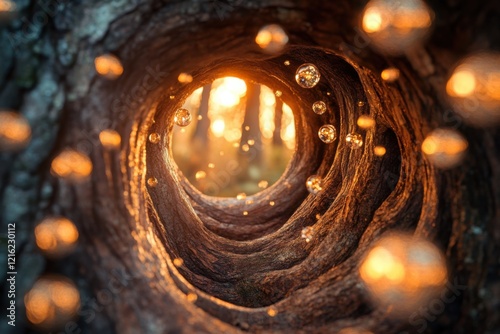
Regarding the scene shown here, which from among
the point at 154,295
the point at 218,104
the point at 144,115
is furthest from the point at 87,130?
the point at 218,104

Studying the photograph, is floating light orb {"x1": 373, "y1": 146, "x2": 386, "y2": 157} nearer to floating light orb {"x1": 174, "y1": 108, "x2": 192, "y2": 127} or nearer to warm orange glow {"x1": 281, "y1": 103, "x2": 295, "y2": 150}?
floating light orb {"x1": 174, "y1": 108, "x2": 192, "y2": 127}

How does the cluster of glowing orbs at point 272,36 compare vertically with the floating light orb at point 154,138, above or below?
below

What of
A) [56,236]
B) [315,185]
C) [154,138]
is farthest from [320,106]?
[56,236]

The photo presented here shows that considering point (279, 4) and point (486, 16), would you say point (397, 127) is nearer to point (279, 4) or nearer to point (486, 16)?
point (486, 16)

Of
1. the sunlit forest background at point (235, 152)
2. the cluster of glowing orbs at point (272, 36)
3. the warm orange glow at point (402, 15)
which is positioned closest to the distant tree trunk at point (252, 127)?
the sunlit forest background at point (235, 152)

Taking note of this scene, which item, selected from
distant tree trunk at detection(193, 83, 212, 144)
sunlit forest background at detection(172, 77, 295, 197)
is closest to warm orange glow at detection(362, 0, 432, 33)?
sunlit forest background at detection(172, 77, 295, 197)

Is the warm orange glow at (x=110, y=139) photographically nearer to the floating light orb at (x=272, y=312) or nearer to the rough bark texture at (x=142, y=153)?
the rough bark texture at (x=142, y=153)

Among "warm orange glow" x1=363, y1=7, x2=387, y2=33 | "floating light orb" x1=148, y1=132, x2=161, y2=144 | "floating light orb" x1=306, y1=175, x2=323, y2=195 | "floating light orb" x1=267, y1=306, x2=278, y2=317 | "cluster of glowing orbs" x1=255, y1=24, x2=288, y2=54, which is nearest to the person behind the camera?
"warm orange glow" x1=363, y1=7, x2=387, y2=33

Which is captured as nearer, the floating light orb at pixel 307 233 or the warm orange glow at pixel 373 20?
the warm orange glow at pixel 373 20
